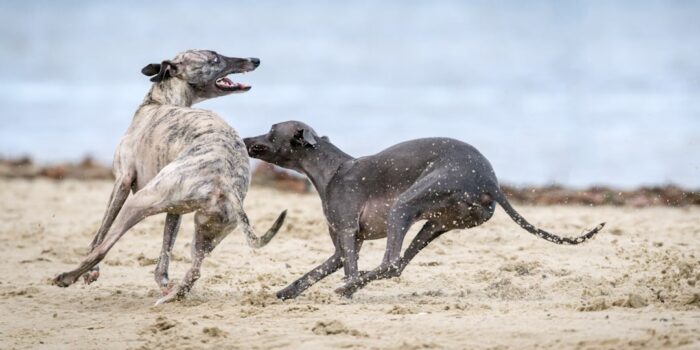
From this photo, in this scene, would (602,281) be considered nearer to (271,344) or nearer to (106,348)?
(271,344)

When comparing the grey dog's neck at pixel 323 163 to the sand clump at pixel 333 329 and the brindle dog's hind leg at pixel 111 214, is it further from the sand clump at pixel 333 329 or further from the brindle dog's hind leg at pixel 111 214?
the sand clump at pixel 333 329

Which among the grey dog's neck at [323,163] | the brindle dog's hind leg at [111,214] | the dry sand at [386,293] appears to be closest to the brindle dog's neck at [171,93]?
the brindle dog's hind leg at [111,214]

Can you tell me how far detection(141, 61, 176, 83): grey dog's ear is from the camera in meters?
9.88

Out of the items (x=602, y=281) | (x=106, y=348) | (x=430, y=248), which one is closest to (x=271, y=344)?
(x=106, y=348)

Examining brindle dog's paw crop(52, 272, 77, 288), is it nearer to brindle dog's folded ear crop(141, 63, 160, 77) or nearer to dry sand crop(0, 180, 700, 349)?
dry sand crop(0, 180, 700, 349)

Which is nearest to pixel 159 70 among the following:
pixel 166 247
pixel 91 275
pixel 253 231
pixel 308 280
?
pixel 166 247

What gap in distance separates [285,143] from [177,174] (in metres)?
1.38

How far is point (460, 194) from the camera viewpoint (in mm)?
8188

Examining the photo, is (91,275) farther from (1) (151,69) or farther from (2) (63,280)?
(1) (151,69)

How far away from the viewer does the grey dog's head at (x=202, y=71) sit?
995cm

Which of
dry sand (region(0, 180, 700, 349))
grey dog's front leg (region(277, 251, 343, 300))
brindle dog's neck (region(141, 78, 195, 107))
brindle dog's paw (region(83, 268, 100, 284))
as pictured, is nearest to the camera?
dry sand (region(0, 180, 700, 349))

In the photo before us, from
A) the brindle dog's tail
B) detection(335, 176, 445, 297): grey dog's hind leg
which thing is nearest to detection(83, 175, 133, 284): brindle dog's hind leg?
the brindle dog's tail

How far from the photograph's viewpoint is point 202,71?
1003 centimetres

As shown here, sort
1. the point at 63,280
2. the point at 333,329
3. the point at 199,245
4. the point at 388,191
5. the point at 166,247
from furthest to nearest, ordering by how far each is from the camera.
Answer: the point at 166,247 → the point at 388,191 → the point at 199,245 → the point at 63,280 → the point at 333,329
